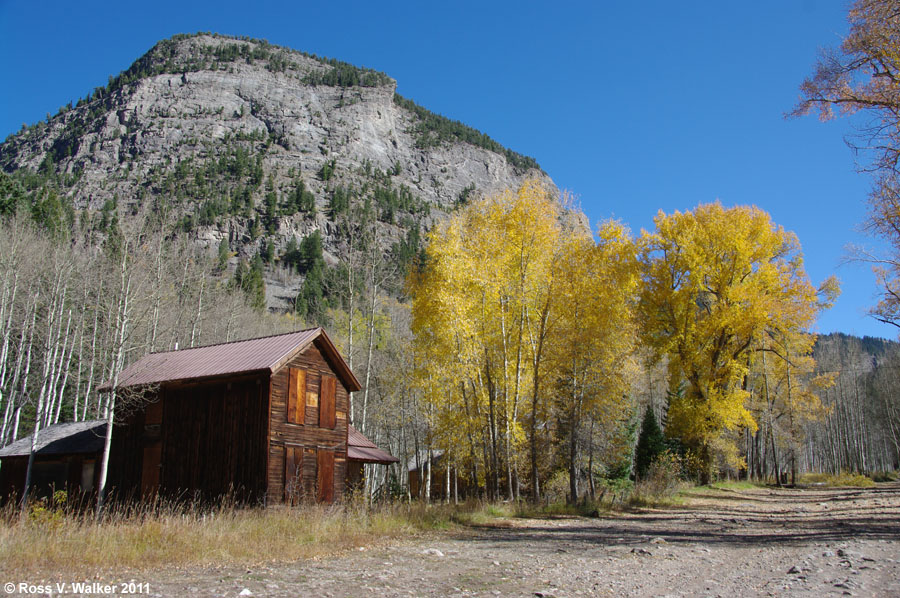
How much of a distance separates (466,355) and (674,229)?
1527cm

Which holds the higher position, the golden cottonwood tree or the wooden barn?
the golden cottonwood tree

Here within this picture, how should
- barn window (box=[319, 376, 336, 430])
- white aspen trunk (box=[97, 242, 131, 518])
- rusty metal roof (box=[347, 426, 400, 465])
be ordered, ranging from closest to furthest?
white aspen trunk (box=[97, 242, 131, 518]) → barn window (box=[319, 376, 336, 430]) → rusty metal roof (box=[347, 426, 400, 465])

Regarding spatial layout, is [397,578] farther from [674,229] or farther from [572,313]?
[674,229]

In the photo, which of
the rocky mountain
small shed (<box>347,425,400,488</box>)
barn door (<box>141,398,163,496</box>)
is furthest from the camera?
the rocky mountain

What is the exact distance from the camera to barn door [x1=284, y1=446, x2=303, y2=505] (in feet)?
65.1

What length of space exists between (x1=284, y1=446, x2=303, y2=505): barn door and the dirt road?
7334mm

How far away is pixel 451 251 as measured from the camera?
20.5 meters

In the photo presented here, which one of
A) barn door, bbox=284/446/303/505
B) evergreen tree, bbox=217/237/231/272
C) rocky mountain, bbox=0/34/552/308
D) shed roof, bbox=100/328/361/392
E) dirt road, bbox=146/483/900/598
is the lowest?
dirt road, bbox=146/483/900/598

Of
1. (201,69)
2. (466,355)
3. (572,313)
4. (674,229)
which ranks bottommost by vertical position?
(466,355)

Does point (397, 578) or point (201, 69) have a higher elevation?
point (201, 69)

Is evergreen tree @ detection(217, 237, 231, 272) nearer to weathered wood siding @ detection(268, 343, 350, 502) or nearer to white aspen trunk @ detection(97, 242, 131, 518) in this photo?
white aspen trunk @ detection(97, 242, 131, 518)

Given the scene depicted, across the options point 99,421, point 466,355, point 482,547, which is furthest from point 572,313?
point 99,421

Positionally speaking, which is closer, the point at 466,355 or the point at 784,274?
the point at 466,355

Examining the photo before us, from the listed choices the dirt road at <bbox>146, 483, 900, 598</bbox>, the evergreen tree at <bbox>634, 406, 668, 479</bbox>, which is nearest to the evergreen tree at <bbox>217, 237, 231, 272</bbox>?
the evergreen tree at <bbox>634, 406, 668, 479</bbox>
